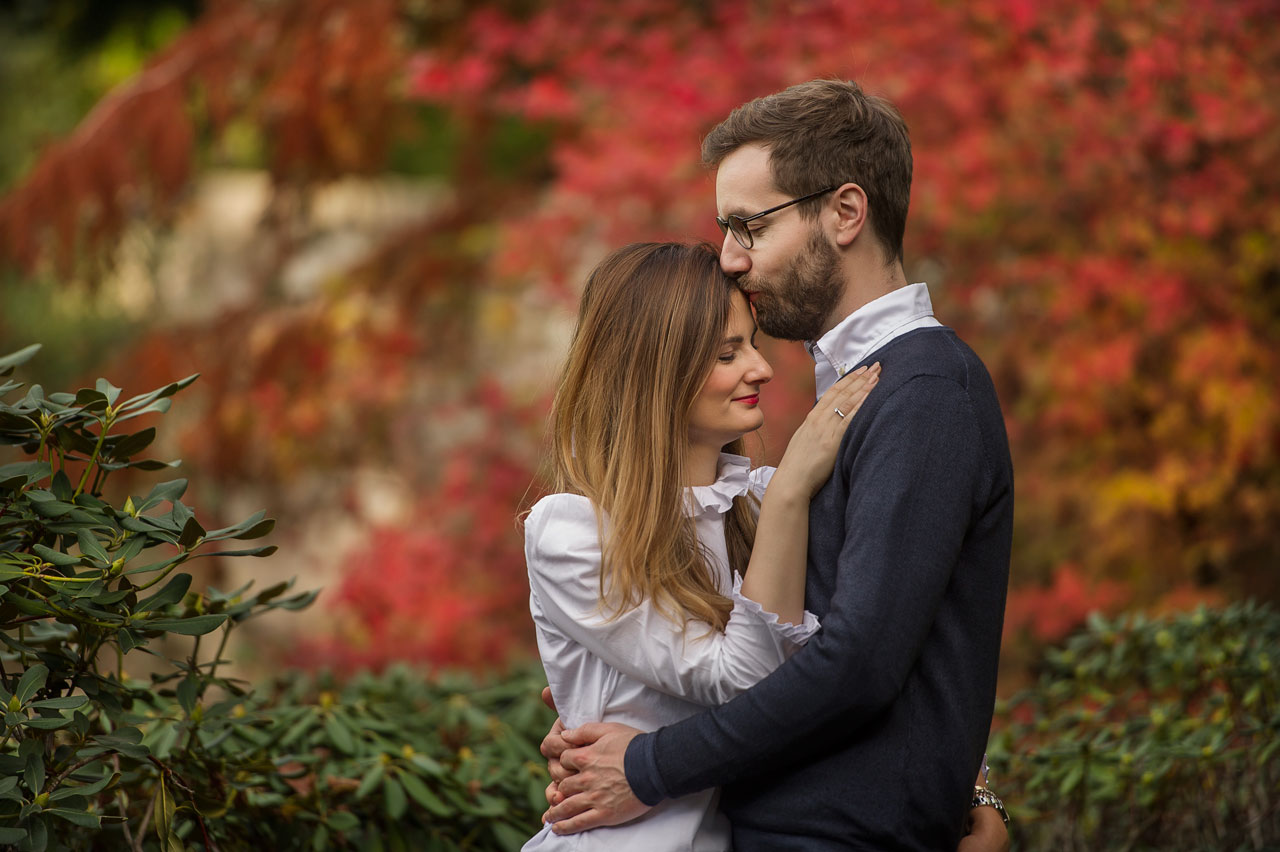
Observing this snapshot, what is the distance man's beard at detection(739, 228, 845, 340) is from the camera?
6.41ft

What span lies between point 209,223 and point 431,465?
389cm

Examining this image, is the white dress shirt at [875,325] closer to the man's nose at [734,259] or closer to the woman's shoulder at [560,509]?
the man's nose at [734,259]

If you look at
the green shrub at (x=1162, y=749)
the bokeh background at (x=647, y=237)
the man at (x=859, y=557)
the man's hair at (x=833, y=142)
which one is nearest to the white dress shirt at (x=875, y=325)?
the man at (x=859, y=557)

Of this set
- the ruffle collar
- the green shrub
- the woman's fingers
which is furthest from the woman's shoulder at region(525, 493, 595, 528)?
the green shrub

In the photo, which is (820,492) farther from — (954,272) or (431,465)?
(431,465)

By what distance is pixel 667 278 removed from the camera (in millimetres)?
1999

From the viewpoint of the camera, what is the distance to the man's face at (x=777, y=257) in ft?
6.38

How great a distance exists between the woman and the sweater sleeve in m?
0.07

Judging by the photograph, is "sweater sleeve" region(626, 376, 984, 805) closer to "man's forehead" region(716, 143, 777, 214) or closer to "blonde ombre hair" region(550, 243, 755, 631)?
"blonde ombre hair" region(550, 243, 755, 631)

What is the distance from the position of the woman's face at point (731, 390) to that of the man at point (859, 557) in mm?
64

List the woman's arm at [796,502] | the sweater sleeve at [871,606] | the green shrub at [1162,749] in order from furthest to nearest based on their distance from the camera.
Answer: the green shrub at [1162,749], the woman's arm at [796,502], the sweater sleeve at [871,606]

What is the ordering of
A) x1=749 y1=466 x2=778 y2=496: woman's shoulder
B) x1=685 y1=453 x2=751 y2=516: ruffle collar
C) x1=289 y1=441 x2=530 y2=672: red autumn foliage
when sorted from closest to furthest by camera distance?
x1=685 y1=453 x2=751 y2=516: ruffle collar
x1=749 y1=466 x2=778 y2=496: woman's shoulder
x1=289 y1=441 x2=530 y2=672: red autumn foliage

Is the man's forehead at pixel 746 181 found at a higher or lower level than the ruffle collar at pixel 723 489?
higher

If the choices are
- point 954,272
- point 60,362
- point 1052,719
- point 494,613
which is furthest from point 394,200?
point 1052,719
